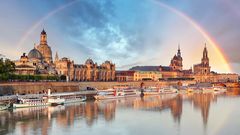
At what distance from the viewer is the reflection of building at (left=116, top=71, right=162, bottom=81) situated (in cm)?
12081

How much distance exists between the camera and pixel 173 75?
151 meters

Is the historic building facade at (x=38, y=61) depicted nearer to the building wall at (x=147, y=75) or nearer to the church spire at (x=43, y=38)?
the church spire at (x=43, y=38)

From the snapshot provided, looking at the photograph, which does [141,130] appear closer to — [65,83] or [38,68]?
[65,83]

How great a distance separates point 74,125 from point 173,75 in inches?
4734

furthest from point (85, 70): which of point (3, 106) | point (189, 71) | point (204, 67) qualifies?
point (189, 71)

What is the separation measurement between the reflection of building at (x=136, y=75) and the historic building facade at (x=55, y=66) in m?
13.8

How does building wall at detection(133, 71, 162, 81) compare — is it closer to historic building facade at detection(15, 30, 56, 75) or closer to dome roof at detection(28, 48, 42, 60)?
historic building facade at detection(15, 30, 56, 75)

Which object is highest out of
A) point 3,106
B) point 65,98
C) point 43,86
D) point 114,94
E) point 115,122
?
point 43,86

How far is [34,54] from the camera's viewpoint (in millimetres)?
Answer: 85188

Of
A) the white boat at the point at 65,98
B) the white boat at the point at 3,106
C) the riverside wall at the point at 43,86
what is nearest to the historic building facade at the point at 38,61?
the riverside wall at the point at 43,86

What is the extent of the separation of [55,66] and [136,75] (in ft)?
135


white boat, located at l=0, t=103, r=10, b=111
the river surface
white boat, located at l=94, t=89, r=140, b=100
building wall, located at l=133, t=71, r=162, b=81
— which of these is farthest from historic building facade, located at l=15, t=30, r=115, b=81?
the river surface

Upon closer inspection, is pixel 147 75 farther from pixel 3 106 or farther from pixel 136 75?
pixel 3 106

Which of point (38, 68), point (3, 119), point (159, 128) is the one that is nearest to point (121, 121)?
point (159, 128)
